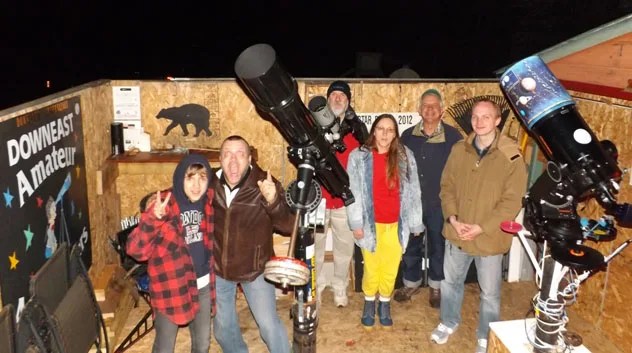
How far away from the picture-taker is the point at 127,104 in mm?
5637

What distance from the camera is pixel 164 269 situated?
3475 millimetres

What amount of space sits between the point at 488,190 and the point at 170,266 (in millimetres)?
2576

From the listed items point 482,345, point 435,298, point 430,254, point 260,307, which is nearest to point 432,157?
point 430,254

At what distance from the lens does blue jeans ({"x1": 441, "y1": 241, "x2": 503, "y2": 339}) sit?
4.34m

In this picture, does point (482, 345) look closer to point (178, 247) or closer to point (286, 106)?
point (178, 247)

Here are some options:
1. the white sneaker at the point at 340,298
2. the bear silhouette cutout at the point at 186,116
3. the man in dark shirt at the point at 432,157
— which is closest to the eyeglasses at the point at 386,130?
the man in dark shirt at the point at 432,157

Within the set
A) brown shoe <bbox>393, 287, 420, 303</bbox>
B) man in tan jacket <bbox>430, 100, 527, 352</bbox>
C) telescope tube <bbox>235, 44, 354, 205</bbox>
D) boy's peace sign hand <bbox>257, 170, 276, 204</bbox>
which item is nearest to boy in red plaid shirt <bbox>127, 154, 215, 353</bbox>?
boy's peace sign hand <bbox>257, 170, 276, 204</bbox>

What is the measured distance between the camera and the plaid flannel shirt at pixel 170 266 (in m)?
3.42

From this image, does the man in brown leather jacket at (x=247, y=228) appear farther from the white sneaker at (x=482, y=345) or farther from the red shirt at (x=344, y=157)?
the white sneaker at (x=482, y=345)

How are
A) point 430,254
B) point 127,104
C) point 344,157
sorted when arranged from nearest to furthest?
1. point 344,157
2. point 430,254
3. point 127,104

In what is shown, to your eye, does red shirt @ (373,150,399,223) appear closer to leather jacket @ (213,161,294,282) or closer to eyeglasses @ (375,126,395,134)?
eyeglasses @ (375,126,395,134)

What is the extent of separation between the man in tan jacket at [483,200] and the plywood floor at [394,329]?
1.80ft

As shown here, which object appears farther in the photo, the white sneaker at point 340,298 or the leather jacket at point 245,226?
the white sneaker at point 340,298

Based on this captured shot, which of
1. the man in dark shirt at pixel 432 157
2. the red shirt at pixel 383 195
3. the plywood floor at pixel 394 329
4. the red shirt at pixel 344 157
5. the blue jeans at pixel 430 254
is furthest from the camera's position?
the blue jeans at pixel 430 254
